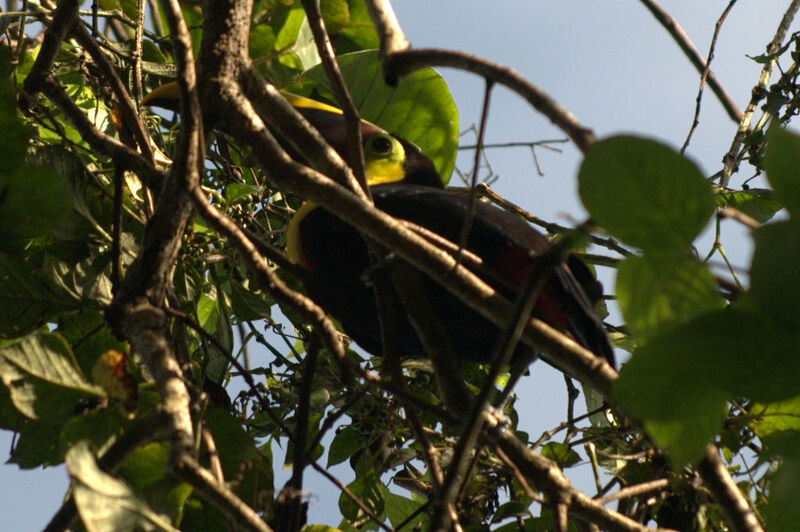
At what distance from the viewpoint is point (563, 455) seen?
1163 millimetres

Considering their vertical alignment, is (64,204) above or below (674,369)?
above

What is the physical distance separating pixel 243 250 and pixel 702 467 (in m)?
0.50

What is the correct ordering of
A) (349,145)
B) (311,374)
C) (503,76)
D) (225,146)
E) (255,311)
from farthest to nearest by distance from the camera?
(225,146)
(255,311)
(311,374)
(349,145)
(503,76)

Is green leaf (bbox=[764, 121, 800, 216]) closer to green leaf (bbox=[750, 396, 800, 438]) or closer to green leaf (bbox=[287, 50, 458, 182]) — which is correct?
green leaf (bbox=[750, 396, 800, 438])

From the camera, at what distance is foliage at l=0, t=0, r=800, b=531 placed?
438 mm

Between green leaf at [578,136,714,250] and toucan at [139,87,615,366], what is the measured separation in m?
0.70

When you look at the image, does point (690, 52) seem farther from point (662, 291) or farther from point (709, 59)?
point (662, 291)

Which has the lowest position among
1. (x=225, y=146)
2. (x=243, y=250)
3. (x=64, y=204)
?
(x=64, y=204)

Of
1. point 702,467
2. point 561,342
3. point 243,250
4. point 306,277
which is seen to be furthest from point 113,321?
point 702,467

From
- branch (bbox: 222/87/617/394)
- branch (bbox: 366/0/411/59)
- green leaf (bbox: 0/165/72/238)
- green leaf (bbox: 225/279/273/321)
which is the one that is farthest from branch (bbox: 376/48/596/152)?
green leaf (bbox: 225/279/273/321)

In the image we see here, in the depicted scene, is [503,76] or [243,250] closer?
[503,76]

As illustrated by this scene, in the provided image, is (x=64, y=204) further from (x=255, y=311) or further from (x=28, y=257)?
(x=255, y=311)

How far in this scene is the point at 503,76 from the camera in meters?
0.67

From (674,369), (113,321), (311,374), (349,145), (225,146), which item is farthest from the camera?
(225,146)
